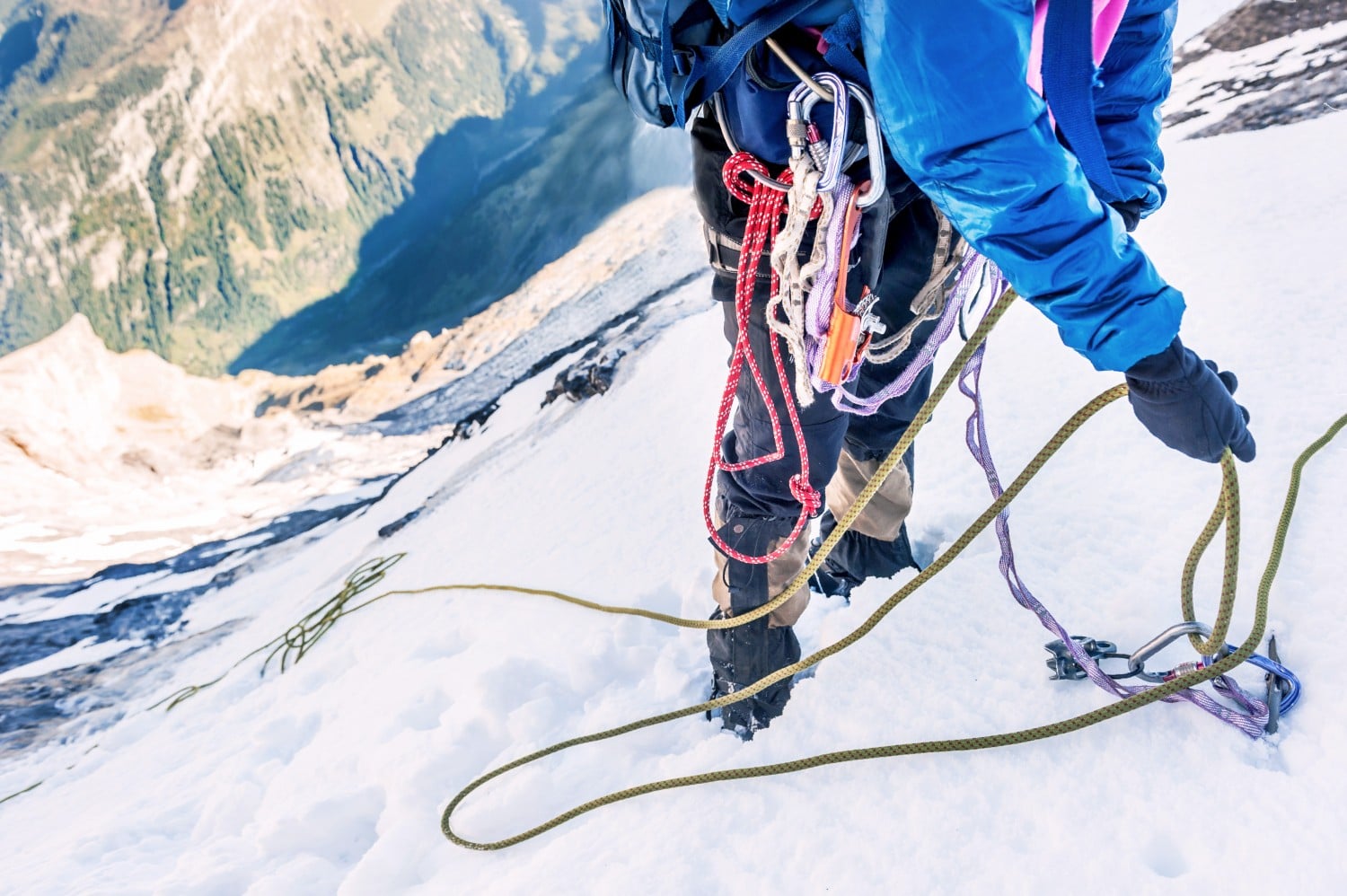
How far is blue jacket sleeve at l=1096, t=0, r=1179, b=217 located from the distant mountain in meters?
2.24

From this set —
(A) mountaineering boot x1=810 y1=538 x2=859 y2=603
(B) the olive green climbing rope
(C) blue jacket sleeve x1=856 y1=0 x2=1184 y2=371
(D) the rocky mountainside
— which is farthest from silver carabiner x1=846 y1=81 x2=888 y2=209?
(D) the rocky mountainside

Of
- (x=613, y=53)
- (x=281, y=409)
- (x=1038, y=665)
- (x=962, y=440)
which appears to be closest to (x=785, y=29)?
(x=613, y=53)

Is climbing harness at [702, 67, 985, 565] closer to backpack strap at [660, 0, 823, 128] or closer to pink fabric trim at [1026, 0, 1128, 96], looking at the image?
backpack strap at [660, 0, 823, 128]

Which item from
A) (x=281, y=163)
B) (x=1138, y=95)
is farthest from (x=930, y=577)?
(x=281, y=163)

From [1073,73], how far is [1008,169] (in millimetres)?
271

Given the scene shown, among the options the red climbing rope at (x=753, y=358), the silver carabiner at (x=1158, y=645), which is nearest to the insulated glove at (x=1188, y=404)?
the silver carabiner at (x=1158, y=645)

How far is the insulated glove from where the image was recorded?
0.87m

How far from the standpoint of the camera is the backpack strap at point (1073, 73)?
2.71 ft

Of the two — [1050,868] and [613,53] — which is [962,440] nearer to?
[1050,868]

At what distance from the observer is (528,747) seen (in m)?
1.54

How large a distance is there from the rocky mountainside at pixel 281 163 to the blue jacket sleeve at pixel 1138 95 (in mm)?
19580

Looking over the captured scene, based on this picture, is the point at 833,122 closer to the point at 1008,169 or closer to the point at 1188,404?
the point at 1008,169

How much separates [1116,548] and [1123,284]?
0.75 metres

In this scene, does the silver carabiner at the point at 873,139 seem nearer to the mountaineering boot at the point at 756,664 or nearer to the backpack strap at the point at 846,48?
the backpack strap at the point at 846,48
